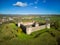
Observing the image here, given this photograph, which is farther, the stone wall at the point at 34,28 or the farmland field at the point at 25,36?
the stone wall at the point at 34,28

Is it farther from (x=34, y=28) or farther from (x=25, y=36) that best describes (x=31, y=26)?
(x=25, y=36)

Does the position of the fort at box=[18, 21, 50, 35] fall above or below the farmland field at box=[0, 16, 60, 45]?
above

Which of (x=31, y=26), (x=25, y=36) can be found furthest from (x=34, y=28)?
(x=25, y=36)

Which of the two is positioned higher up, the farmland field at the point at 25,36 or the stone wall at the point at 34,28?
the stone wall at the point at 34,28

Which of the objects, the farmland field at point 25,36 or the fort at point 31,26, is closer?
the farmland field at point 25,36

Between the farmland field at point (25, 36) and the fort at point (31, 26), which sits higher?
the fort at point (31, 26)

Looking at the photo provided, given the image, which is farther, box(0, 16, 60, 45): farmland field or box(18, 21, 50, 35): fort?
box(18, 21, 50, 35): fort

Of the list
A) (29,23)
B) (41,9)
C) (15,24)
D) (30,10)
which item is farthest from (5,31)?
(41,9)

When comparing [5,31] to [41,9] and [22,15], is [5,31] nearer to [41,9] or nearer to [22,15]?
[22,15]
